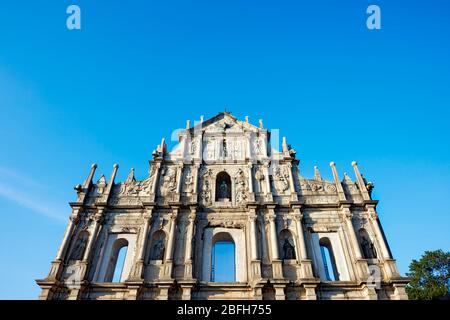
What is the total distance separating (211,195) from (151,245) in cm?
406

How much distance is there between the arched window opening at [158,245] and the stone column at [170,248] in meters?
0.44

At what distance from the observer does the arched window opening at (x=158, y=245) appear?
1475cm

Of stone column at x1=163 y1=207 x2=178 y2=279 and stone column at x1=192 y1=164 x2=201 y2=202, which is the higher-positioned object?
stone column at x1=192 y1=164 x2=201 y2=202

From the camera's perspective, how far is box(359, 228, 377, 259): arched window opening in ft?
48.0

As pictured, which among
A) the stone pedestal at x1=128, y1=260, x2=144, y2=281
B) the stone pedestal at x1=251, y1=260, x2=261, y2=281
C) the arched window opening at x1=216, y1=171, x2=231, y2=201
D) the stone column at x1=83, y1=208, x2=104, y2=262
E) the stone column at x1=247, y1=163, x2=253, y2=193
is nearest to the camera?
the stone pedestal at x1=251, y1=260, x2=261, y2=281

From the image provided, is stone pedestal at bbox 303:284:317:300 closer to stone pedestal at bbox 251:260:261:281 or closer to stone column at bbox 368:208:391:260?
stone pedestal at bbox 251:260:261:281

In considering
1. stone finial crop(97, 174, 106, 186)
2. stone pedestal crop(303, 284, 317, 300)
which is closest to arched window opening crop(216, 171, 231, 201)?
stone pedestal crop(303, 284, 317, 300)

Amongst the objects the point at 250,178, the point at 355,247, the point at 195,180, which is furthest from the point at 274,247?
the point at 195,180

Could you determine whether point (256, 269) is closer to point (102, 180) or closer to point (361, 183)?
point (361, 183)

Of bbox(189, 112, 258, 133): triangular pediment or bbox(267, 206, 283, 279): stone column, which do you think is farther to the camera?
bbox(189, 112, 258, 133): triangular pediment

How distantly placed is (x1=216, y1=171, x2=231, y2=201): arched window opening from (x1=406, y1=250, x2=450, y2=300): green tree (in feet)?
56.2
